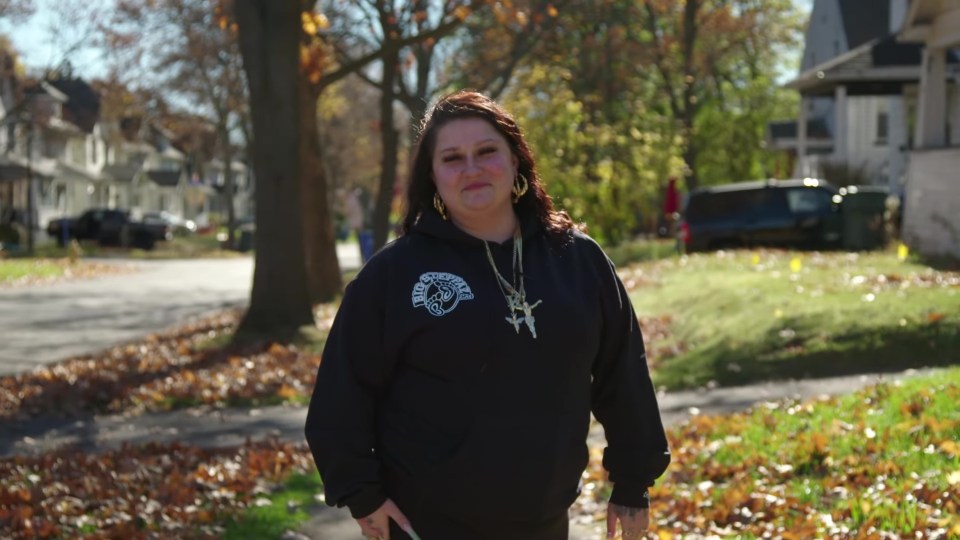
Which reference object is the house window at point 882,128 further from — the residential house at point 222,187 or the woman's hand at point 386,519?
the residential house at point 222,187

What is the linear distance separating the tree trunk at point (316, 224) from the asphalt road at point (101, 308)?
237cm

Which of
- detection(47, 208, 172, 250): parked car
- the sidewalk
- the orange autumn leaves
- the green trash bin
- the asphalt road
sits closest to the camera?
the sidewalk

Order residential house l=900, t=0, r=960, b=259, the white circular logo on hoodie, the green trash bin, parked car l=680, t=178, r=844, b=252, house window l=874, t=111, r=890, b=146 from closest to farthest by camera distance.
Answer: the white circular logo on hoodie
residential house l=900, t=0, r=960, b=259
the green trash bin
parked car l=680, t=178, r=844, b=252
house window l=874, t=111, r=890, b=146

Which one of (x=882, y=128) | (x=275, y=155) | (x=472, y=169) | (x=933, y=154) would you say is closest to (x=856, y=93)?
(x=933, y=154)

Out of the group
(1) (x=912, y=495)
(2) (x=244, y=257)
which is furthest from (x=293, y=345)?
(2) (x=244, y=257)

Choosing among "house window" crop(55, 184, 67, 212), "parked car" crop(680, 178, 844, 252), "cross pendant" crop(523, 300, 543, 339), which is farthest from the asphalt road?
"house window" crop(55, 184, 67, 212)

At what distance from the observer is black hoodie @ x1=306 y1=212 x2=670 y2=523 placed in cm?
350

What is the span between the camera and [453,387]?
3502 mm

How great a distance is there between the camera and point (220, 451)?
10195mm

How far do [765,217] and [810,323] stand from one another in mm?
14027

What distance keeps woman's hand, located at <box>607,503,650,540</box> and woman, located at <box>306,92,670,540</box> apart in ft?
0.66

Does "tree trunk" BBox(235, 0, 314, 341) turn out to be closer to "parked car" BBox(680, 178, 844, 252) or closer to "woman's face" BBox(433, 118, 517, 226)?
"parked car" BBox(680, 178, 844, 252)

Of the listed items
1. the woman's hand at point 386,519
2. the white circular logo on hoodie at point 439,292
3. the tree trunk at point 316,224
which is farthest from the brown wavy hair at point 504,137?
the tree trunk at point 316,224

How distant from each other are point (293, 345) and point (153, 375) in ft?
7.88
